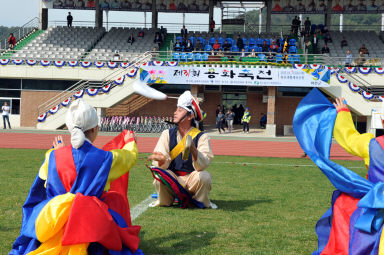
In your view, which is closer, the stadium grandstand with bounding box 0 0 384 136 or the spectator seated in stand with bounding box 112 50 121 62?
the stadium grandstand with bounding box 0 0 384 136

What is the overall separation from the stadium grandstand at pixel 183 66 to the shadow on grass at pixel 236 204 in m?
22.4

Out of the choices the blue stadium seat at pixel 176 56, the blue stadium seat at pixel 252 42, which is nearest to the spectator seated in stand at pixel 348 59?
the blue stadium seat at pixel 252 42

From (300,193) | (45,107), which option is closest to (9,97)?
(45,107)

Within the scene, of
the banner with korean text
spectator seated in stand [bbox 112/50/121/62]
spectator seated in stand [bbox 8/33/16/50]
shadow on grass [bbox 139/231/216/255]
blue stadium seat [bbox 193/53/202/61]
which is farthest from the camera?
spectator seated in stand [bbox 8/33/16/50]

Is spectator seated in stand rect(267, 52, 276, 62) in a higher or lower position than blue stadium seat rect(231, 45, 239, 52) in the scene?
lower

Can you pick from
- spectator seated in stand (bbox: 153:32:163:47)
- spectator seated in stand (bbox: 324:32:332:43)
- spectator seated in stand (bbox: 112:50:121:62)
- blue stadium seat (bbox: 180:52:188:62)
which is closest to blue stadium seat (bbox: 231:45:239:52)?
blue stadium seat (bbox: 180:52:188:62)

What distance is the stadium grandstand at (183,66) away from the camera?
33.0m

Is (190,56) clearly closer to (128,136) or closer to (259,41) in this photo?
(259,41)

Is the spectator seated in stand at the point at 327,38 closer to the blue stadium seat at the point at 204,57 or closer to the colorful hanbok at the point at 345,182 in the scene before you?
the blue stadium seat at the point at 204,57

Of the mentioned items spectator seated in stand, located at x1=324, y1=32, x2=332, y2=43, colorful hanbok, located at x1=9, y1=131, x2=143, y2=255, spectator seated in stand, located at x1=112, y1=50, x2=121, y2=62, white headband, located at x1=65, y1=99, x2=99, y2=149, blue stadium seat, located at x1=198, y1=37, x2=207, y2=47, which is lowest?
colorful hanbok, located at x1=9, y1=131, x2=143, y2=255

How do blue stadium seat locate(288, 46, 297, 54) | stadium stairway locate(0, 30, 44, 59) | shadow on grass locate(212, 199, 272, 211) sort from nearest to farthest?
shadow on grass locate(212, 199, 272, 211) → blue stadium seat locate(288, 46, 297, 54) → stadium stairway locate(0, 30, 44, 59)

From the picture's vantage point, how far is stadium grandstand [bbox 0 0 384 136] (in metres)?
33.0

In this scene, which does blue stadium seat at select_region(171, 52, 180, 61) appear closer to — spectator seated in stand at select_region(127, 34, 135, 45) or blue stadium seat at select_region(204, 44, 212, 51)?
blue stadium seat at select_region(204, 44, 212, 51)

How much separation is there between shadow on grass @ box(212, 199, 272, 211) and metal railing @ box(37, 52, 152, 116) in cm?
2699
